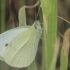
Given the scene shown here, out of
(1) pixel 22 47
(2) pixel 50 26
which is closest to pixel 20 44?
(1) pixel 22 47

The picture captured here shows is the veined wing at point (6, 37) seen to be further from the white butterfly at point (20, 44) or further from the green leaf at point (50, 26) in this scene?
the green leaf at point (50, 26)

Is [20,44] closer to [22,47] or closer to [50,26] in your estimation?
[22,47]

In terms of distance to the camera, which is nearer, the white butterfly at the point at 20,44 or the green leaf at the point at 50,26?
the green leaf at the point at 50,26

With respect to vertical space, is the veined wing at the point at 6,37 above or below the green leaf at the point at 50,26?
below

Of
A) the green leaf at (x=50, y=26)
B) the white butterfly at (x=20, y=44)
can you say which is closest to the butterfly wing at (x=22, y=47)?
the white butterfly at (x=20, y=44)

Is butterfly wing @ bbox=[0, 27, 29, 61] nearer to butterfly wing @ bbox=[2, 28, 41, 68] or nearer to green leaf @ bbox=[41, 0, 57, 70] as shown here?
butterfly wing @ bbox=[2, 28, 41, 68]

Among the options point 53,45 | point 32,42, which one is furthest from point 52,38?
point 32,42

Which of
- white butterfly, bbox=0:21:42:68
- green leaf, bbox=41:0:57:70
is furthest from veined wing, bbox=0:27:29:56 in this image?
green leaf, bbox=41:0:57:70
